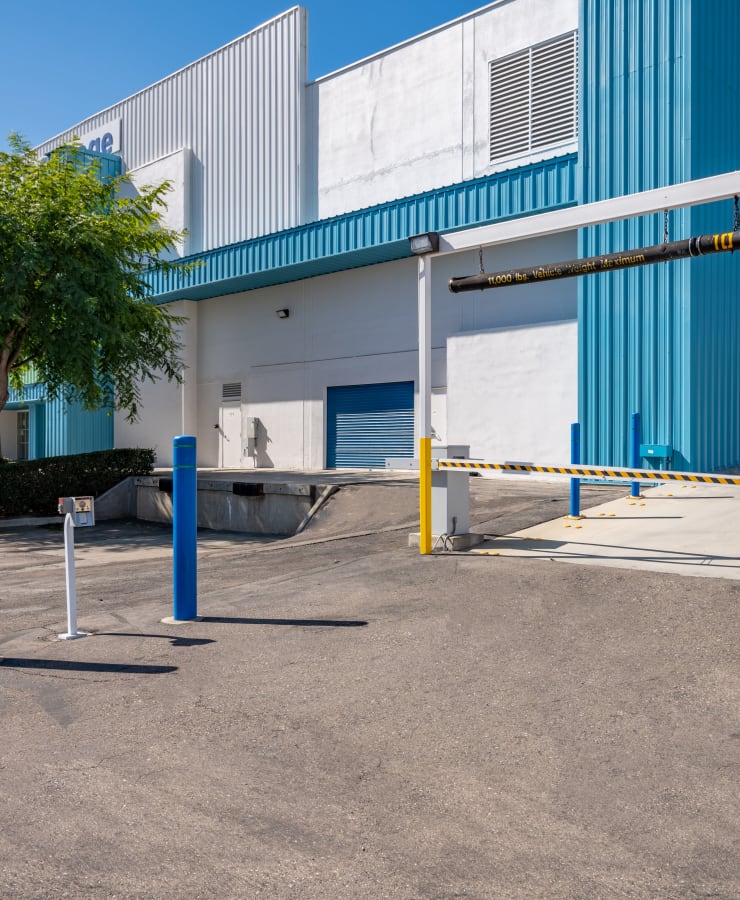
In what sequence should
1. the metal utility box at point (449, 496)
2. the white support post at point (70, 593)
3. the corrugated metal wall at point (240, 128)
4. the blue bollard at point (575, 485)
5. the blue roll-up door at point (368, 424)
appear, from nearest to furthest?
the white support post at point (70, 593)
the metal utility box at point (449, 496)
the blue bollard at point (575, 485)
the blue roll-up door at point (368, 424)
the corrugated metal wall at point (240, 128)

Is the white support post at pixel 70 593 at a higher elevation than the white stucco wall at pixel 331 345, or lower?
lower

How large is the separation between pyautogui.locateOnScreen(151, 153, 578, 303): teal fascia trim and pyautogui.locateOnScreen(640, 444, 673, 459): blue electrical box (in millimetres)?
4695

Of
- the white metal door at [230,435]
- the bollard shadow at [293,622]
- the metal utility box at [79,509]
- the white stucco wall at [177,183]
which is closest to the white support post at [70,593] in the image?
the metal utility box at [79,509]

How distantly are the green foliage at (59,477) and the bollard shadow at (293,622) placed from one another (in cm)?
1244

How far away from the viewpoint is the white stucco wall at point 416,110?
17.3 meters

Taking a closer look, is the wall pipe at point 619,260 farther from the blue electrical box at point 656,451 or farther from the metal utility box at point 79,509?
the blue electrical box at point 656,451

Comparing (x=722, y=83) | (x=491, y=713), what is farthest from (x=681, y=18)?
(x=491, y=713)

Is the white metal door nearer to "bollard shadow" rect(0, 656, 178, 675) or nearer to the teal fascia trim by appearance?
the teal fascia trim

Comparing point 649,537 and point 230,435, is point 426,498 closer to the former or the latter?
point 649,537

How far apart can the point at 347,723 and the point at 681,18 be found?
1388 centimetres

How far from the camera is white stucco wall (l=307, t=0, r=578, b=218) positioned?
56.7 ft

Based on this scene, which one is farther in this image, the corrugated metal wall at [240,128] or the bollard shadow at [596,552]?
the corrugated metal wall at [240,128]

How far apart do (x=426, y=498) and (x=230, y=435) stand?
16.3m

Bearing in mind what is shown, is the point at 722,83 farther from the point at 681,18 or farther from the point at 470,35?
the point at 470,35
